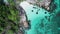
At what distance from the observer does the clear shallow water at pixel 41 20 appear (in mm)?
2863

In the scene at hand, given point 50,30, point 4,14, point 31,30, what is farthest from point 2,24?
point 50,30

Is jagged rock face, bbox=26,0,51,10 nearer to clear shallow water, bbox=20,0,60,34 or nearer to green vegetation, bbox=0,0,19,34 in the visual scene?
clear shallow water, bbox=20,0,60,34

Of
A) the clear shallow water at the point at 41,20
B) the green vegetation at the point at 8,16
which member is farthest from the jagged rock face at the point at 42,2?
the green vegetation at the point at 8,16

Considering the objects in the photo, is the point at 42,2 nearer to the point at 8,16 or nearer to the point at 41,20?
the point at 41,20

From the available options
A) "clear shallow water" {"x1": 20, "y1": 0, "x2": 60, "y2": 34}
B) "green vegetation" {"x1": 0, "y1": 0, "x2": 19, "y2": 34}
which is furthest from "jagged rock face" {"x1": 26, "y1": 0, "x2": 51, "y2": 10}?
"green vegetation" {"x1": 0, "y1": 0, "x2": 19, "y2": 34}

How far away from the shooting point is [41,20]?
288 cm

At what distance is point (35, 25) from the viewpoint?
2.89 meters

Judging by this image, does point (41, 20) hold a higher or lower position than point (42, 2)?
lower

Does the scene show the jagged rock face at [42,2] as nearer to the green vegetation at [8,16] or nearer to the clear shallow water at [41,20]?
the clear shallow water at [41,20]

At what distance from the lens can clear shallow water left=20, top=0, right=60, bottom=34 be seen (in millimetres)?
2863

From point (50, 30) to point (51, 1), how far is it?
0.94 feet

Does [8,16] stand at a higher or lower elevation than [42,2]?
lower

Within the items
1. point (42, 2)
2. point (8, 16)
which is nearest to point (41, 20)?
point (42, 2)

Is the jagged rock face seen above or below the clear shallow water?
above
